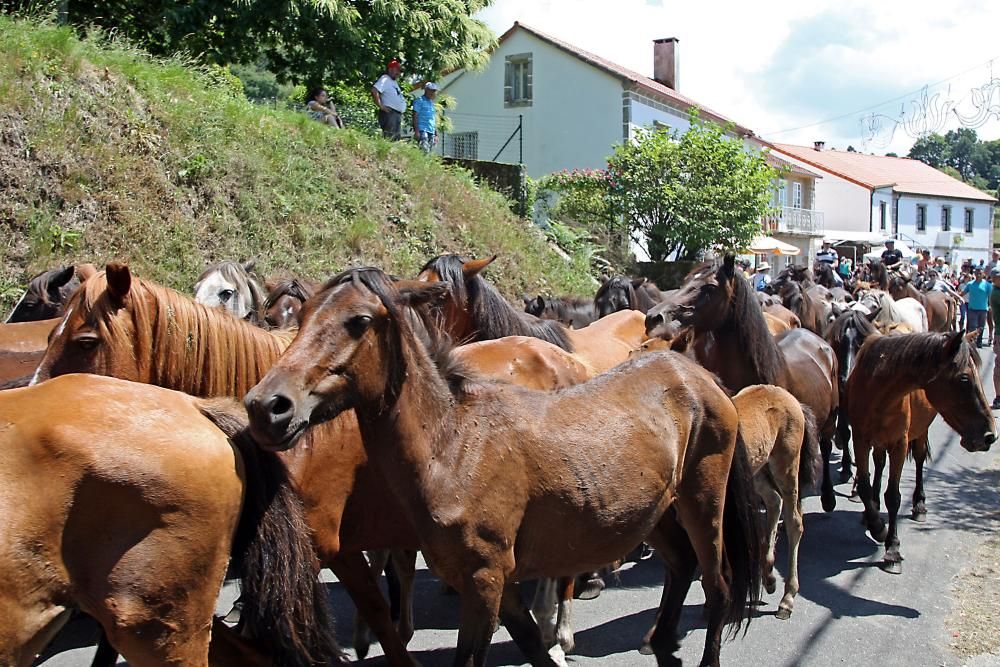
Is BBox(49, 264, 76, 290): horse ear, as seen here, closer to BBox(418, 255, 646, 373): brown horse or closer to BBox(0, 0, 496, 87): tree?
BBox(418, 255, 646, 373): brown horse

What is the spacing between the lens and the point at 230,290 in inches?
252

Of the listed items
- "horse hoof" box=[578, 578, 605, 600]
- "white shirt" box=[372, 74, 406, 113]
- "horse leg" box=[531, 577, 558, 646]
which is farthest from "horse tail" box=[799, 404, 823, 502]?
"white shirt" box=[372, 74, 406, 113]

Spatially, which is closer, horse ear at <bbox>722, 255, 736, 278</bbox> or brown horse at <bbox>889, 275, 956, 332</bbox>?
horse ear at <bbox>722, 255, 736, 278</bbox>

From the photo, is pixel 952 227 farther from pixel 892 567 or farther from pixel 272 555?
pixel 272 555

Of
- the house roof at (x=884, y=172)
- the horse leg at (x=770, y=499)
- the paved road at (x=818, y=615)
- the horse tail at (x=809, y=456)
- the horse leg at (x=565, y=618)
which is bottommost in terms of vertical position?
the paved road at (x=818, y=615)

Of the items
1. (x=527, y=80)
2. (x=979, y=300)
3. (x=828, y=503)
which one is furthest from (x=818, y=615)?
(x=527, y=80)

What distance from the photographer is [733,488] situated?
4.59 m

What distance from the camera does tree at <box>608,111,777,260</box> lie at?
2052cm

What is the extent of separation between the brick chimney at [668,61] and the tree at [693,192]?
18.1 metres

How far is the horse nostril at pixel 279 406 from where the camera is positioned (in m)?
2.63

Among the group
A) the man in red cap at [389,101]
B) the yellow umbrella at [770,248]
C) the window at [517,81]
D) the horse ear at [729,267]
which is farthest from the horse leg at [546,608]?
the yellow umbrella at [770,248]

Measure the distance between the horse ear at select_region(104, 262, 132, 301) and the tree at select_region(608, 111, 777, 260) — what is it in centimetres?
1827

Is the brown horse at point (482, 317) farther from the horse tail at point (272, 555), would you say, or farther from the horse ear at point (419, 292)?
the horse tail at point (272, 555)

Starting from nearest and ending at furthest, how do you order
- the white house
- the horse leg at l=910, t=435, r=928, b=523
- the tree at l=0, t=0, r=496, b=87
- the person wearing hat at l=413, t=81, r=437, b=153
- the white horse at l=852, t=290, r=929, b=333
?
the horse leg at l=910, t=435, r=928, b=523
the white horse at l=852, t=290, r=929, b=333
the tree at l=0, t=0, r=496, b=87
the person wearing hat at l=413, t=81, r=437, b=153
the white house
